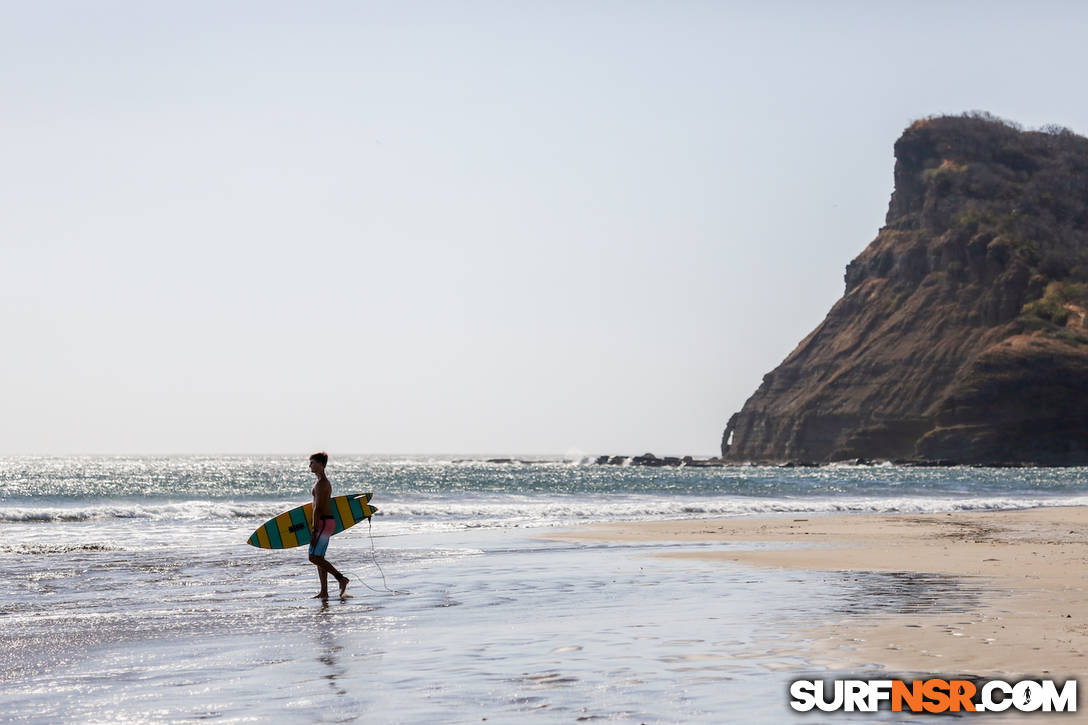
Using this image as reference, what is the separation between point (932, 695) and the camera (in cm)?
753

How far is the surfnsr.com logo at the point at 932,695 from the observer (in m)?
7.21

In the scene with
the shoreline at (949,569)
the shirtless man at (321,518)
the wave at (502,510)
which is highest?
the shirtless man at (321,518)

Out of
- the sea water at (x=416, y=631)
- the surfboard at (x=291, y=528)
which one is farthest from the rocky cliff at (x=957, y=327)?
the sea water at (x=416, y=631)

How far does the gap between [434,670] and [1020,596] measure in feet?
26.1

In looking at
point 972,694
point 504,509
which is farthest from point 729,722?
point 504,509

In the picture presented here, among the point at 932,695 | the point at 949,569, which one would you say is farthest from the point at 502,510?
the point at 932,695

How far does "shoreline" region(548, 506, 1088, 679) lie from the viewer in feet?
29.1

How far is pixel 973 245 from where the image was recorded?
509ft

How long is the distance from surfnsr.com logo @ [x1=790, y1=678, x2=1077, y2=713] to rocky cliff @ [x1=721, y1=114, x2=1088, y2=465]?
141042 millimetres

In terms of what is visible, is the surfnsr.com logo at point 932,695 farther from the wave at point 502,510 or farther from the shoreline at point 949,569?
the wave at point 502,510

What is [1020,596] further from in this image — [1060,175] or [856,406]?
[1060,175]

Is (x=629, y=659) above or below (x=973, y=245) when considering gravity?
below

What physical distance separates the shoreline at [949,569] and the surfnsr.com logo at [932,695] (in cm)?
45

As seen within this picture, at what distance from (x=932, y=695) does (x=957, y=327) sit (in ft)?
510
